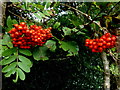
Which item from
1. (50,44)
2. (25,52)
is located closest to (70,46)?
(50,44)

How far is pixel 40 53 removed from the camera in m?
0.90

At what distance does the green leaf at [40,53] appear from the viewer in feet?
2.93

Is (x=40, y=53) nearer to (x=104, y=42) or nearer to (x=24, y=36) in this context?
(x=24, y=36)

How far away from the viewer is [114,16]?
875 mm

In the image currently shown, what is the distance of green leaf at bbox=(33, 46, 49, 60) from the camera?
89 cm

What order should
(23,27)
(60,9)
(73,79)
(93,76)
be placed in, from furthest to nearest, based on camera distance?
(73,79) → (93,76) → (60,9) → (23,27)

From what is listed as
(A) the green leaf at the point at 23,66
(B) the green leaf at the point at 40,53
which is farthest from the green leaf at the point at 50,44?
(A) the green leaf at the point at 23,66

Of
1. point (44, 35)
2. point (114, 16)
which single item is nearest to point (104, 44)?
point (114, 16)

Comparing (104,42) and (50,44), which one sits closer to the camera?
(104,42)

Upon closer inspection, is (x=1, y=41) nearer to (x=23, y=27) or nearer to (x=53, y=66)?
(x=23, y=27)

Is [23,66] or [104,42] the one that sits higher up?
[104,42]

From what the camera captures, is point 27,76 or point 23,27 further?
point 27,76

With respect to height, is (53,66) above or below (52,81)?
above

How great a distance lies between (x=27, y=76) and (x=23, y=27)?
2.77 m
